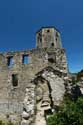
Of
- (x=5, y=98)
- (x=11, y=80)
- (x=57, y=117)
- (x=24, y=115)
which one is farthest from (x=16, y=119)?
(x=57, y=117)

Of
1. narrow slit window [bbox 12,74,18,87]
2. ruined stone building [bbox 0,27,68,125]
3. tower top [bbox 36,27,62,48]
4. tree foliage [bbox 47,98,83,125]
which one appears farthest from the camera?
tower top [bbox 36,27,62,48]

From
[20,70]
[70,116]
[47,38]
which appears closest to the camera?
[70,116]

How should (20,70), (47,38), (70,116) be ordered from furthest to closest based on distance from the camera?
(47,38)
(20,70)
(70,116)

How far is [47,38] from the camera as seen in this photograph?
41250 mm

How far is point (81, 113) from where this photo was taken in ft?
Result: 49.3

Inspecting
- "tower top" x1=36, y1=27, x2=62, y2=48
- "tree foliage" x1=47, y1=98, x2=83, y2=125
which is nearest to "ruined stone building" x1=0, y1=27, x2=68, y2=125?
"tower top" x1=36, y1=27, x2=62, y2=48

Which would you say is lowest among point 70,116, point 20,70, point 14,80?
point 70,116

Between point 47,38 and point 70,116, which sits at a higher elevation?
point 47,38

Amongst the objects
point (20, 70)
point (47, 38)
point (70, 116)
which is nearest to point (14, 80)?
point (20, 70)

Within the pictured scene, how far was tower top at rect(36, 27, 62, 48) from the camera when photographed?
4069cm

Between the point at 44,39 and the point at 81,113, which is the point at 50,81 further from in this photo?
the point at 44,39

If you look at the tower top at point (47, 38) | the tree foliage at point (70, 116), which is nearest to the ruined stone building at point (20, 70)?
the tower top at point (47, 38)

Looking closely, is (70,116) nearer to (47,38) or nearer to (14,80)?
(14,80)

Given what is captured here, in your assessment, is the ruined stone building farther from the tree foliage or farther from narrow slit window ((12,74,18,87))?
the tree foliage
